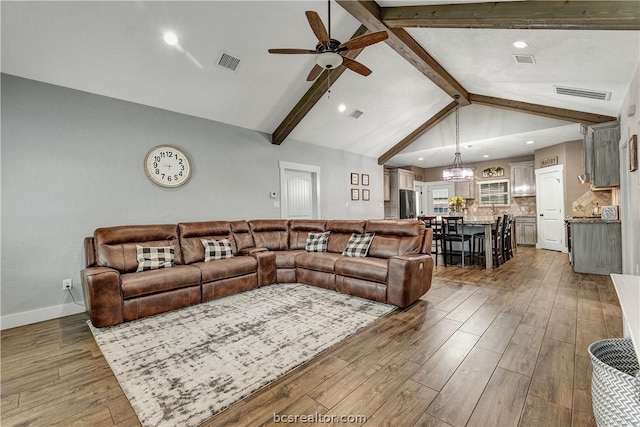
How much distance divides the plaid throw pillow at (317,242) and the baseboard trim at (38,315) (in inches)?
120

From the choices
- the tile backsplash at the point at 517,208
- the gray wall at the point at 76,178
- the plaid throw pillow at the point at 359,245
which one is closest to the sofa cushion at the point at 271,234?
the gray wall at the point at 76,178

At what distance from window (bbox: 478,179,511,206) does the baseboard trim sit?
9.96 m

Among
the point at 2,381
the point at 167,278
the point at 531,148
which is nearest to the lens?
the point at 2,381

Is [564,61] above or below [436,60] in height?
below

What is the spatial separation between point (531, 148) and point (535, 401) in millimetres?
7656

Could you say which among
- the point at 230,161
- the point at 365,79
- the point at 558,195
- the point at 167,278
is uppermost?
the point at 365,79

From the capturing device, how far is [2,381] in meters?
2.01

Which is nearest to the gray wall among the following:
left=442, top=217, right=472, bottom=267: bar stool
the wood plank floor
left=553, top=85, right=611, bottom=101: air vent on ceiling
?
the wood plank floor

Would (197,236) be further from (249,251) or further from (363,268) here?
(363,268)

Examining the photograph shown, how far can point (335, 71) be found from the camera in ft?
14.4

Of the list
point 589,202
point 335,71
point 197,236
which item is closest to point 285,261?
point 197,236

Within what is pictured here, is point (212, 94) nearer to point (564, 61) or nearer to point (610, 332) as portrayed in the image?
point (564, 61)

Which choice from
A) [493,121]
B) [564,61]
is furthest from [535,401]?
[493,121]

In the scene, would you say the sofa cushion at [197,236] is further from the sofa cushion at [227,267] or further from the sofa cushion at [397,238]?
the sofa cushion at [397,238]
